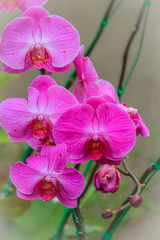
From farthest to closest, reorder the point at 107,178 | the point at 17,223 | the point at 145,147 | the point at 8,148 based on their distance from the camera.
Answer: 1. the point at 145,147
2. the point at 8,148
3. the point at 17,223
4. the point at 107,178

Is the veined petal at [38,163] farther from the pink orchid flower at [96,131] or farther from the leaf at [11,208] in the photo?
the leaf at [11,208]

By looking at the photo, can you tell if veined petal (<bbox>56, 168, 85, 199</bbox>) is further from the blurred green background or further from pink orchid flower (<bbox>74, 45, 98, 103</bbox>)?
the blurred green background

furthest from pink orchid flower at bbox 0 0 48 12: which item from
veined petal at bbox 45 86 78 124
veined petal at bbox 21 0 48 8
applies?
veined petal at bbox 45 86 78 124

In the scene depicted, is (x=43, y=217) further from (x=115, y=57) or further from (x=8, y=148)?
(x=115, y=57)

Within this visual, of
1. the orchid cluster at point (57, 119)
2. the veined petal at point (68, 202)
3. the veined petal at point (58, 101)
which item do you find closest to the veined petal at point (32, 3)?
the orchid cluster at point (57, 119)

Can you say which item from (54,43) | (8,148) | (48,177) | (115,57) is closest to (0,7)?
(54,43)

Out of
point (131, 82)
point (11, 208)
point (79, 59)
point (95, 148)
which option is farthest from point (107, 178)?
point (131, 82)

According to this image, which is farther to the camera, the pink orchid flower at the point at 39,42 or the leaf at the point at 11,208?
the leaf at the point at 11,208
